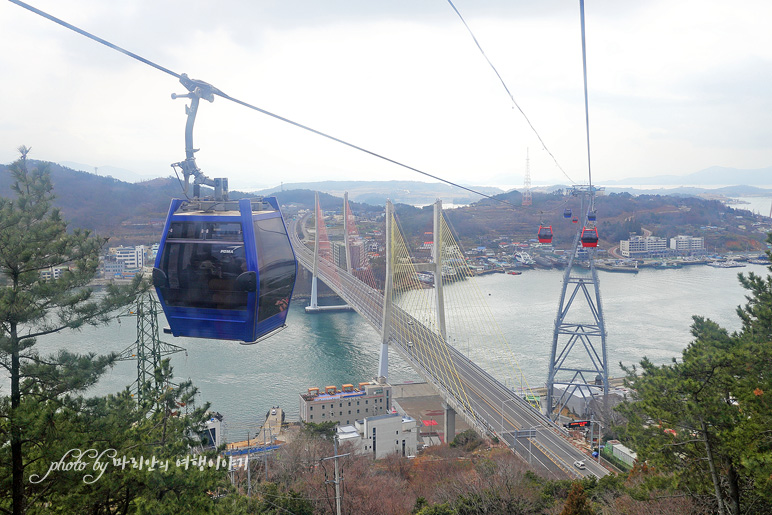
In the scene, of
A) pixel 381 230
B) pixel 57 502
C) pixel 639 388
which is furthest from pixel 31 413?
pixel 381 230

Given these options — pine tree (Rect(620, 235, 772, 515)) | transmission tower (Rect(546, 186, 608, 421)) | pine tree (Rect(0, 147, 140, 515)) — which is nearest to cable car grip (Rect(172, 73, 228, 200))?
pine tree (Rect(0, 147, 140, 515))

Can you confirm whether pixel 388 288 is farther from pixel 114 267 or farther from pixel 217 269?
pixel 114 267

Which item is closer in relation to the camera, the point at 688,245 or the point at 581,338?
the point at 581,338

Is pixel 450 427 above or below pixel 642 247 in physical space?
below

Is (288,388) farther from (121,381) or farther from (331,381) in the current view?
(121,381)

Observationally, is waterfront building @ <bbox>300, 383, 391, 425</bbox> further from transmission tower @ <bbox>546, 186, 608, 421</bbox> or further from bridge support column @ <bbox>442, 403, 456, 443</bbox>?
transmission tower @ <bbox>546, 186, 608, 421</bbox>

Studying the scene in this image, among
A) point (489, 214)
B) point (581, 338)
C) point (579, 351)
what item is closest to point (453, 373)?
point (581, 338)
